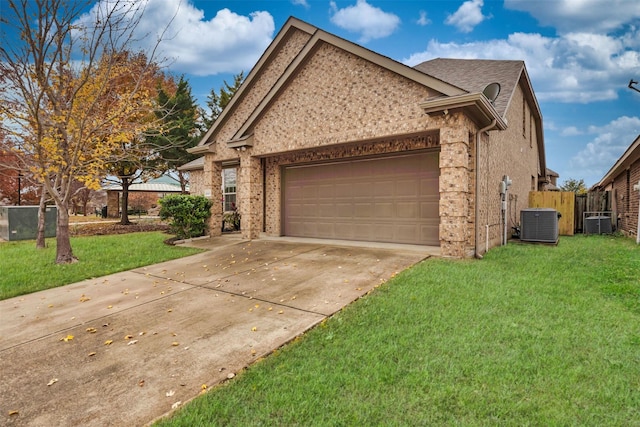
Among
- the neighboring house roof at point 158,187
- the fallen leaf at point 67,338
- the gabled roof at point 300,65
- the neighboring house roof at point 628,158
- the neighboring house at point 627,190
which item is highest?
the gabled roof at point 300,65

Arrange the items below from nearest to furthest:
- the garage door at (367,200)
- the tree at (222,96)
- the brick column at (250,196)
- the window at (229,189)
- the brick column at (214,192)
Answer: the garage door at (367,200) → the brick column at (250,196) → the brick column at (214,192) → the window at (229,189) → the tree at (222,96)

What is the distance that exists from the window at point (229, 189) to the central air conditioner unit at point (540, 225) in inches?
435

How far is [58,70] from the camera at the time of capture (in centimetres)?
802

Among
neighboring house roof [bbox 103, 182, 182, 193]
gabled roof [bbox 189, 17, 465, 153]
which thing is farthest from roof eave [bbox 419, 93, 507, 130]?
neighboring house roof [bbox 103, 182, 182, 193]

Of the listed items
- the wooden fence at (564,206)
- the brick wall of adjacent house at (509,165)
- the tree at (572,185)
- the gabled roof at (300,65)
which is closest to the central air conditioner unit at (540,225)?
the brick wall of adjacent house at (509,165)

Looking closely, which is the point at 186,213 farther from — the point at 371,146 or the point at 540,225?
the point at 540,225

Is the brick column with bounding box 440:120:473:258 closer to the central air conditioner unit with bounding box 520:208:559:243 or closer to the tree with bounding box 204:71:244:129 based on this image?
the central air conditioner unit with bounding box 520:208:559:243

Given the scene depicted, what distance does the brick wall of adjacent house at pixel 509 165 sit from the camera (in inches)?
338

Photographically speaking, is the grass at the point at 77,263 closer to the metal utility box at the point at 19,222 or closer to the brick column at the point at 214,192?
the brick column at the point at 214,192

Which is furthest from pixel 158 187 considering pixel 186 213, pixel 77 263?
pixel 77 263

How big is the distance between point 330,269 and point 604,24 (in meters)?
19.1

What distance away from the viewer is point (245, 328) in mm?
3865

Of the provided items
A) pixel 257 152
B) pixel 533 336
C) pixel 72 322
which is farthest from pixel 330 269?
pixel 257 152

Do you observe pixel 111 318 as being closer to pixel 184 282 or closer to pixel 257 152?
pixel 184 282
